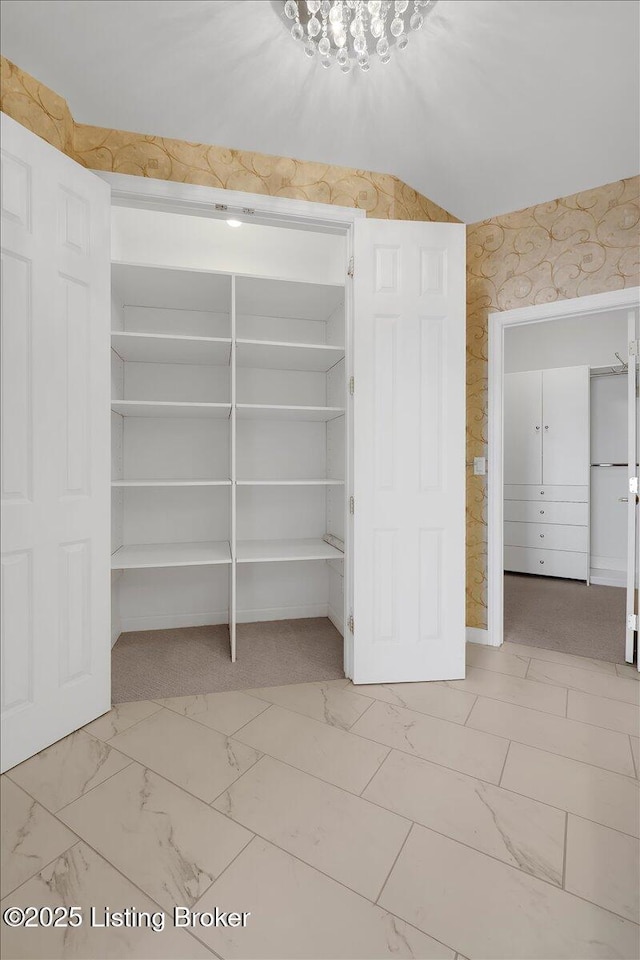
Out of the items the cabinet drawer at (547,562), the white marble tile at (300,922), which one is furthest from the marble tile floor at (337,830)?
the cabinet drawer at (547,562)

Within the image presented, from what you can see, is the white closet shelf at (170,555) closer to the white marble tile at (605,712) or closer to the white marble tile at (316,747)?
the white marble tile at (316,747)

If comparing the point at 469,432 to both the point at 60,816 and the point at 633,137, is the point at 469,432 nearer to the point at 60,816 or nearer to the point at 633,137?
the point at 633,137

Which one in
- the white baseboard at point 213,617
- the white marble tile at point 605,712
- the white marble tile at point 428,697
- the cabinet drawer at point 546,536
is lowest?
the white marble tile at point 605,712

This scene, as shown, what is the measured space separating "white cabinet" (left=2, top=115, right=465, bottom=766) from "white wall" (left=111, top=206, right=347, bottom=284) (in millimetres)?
12

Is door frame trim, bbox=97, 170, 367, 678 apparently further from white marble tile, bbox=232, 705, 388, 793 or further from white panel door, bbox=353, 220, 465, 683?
white marble tile, bbox=232, 705, 388, 793

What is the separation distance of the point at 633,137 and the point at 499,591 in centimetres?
242

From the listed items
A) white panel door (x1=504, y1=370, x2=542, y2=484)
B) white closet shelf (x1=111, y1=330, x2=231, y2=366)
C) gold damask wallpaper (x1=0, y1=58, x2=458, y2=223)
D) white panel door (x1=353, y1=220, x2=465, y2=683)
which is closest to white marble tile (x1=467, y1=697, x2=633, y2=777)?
→ white panel door (x1=353, y1=220, x2=465, y2=683)

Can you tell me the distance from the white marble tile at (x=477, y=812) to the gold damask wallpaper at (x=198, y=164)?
2.55m

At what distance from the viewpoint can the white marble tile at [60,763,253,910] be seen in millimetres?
1154

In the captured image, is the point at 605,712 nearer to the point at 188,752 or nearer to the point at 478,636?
the point at 478,636

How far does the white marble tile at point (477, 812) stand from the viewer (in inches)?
48.9

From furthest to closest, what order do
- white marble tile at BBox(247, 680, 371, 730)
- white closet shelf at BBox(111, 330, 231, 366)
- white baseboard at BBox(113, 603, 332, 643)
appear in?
white baseboard at BBox(113, 603, 332, 643) → white closet shelf at BBox(111, 330, 231, 366) → white marble tile at BBox(247, 680, 371, 730)

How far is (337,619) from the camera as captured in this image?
3.02 metres

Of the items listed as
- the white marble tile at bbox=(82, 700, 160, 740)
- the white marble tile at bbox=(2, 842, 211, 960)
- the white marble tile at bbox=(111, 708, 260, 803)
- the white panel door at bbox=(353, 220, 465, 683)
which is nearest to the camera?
the white marble tile at bbox=(2, 842, 211, 960)
